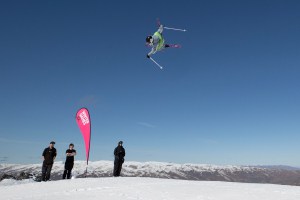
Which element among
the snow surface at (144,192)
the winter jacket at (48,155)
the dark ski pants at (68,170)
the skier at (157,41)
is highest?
the skier at (157,41)

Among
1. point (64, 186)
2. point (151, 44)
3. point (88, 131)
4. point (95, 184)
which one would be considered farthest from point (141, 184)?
point (88, 131)

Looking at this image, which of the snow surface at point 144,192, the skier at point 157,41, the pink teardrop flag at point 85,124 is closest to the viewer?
the snow surface at point 144,192

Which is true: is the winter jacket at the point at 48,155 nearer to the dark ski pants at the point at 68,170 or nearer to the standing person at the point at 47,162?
the standing person at the point at 47,162

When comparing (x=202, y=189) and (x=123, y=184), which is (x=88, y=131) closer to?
(x=123, y=184)

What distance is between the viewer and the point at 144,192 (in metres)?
13.1

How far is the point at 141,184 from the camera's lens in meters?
15.1

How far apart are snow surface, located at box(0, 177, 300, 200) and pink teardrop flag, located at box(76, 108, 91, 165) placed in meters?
6.69

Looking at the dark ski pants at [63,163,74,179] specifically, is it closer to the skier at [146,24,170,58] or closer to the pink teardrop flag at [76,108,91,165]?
the pink teardrop flag at [76,108,91,165]

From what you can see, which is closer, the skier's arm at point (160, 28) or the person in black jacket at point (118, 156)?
the skier's arm at point (160, 28)

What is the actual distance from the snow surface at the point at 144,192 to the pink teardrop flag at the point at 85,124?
669 cm

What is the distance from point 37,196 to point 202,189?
651 centimetres

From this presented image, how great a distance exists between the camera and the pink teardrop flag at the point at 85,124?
76.0ft

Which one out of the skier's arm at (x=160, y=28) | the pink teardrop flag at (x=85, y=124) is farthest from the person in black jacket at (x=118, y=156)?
the skier's arm at (x=160, y=28)

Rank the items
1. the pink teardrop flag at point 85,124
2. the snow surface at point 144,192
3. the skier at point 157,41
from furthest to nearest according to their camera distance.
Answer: the pink teardrop flag at point 85,124 < the skier at point 157,41 < the snow surface at point 144,192
